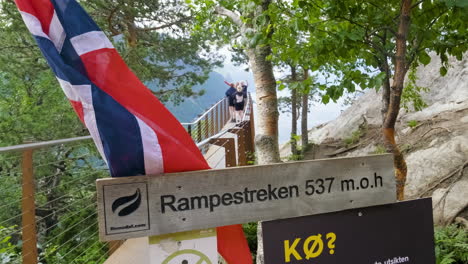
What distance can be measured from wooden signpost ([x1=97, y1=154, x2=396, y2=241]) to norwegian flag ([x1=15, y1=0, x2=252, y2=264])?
4.3 inches

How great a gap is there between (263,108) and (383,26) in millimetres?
1113

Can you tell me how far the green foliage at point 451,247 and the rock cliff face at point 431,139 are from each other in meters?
0.88

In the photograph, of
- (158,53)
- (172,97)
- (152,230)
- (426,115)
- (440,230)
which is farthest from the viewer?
(172,97)

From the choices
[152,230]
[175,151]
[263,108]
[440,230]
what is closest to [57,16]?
[175,151]

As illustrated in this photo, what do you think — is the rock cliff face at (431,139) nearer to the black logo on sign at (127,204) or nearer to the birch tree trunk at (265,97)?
the birch tree trunk at (265,97)

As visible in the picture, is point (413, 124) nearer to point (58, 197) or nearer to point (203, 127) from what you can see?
point (203, 127)

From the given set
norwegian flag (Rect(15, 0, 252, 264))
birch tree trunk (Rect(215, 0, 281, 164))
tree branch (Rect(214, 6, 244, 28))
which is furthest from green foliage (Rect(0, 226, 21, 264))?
tree branch (Rect(214, 6, 244, 28))

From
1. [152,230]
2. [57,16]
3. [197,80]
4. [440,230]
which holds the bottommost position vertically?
[440,230]

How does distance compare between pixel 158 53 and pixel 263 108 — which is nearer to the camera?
pixel 263 108

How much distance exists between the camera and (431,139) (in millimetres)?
7930

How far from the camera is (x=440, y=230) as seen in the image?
4531mm

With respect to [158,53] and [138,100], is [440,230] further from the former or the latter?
[158,53]

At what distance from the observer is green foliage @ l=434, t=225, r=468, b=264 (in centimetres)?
370

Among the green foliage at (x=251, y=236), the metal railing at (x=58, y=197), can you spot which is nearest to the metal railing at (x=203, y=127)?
the metal railing at (x=58, y=197)
